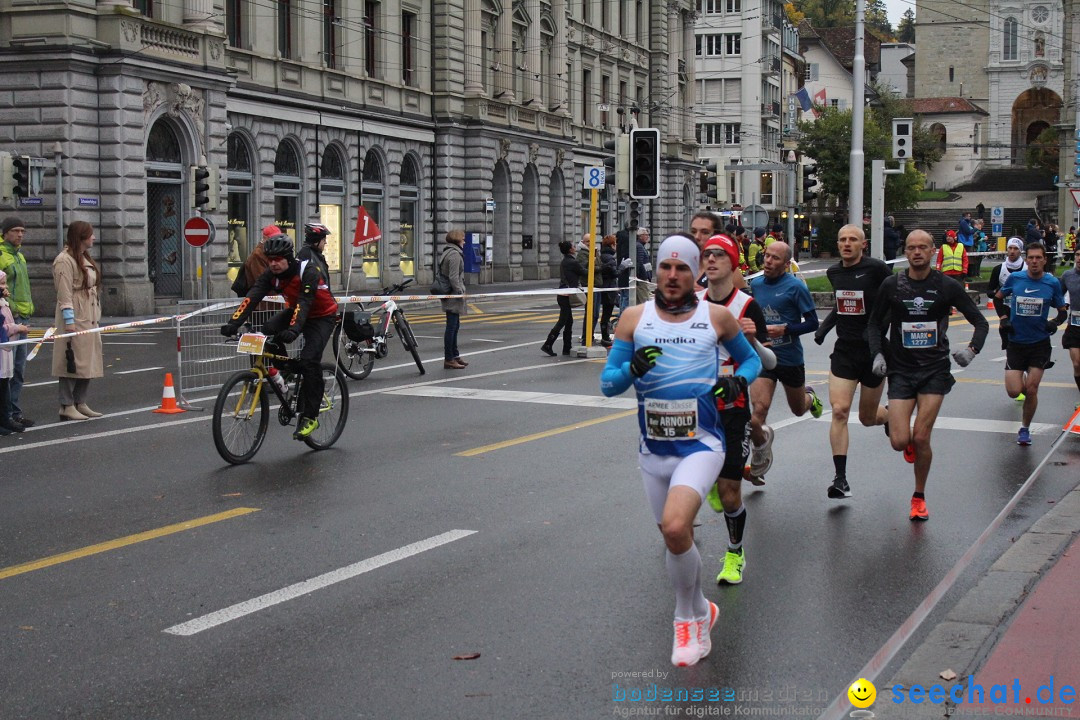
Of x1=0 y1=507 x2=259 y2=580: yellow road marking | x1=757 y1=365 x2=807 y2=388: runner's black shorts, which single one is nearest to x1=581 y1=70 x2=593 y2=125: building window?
x1=757 y1=365 x2=807 y2=388: runner's black shorts

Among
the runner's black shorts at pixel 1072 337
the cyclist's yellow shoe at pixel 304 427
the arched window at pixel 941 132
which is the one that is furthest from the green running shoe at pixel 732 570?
the arched window at pixel 941 132

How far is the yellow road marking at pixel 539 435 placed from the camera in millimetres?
11188

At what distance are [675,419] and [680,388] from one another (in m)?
0.13

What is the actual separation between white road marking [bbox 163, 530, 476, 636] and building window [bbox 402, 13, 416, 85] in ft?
133

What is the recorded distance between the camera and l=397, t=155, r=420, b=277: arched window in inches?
1860

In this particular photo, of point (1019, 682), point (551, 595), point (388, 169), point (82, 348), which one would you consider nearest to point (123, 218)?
point (388, 169)

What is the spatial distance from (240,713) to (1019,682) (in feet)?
9.47

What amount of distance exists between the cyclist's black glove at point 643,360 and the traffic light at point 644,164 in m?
15.0

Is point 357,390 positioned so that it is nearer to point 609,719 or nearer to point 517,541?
point 517,541

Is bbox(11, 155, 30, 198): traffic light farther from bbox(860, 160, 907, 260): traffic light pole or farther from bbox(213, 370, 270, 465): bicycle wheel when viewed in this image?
bbox(213, 370, 270, 465): bicycle wheel

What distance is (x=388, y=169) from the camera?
4531 centimetres

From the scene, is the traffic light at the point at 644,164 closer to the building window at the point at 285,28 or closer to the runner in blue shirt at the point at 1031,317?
the runner in blue shirt at the point at 1031,317

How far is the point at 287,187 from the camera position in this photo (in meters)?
39.8

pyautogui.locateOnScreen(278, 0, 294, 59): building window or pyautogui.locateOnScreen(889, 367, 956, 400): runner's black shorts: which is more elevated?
pyautogui.locateOnScreen(278, 0, 294, 59): building window
